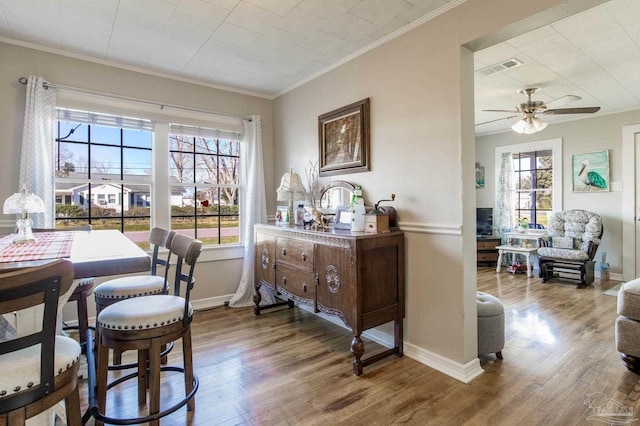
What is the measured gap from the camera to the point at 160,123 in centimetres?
365

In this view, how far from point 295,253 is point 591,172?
5.25 metres

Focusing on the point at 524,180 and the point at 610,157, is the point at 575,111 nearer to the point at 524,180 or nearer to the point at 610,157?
the point at 610,157

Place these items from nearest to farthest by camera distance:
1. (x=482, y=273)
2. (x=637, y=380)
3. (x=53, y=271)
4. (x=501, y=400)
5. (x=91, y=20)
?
(x=53, y=271) < (x=501, y=400) < (x=637, y=380) < (x=91, y=20) < (x=482, y=273)

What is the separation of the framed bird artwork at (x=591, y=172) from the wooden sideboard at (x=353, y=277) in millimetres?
4609

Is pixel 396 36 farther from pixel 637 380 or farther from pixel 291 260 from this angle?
pixel 637 380

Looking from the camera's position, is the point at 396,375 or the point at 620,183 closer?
the point at 396,375

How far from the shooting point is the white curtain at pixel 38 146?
9.42 feet

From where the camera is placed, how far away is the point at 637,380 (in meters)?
2.21

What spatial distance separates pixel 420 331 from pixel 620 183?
4744 mm

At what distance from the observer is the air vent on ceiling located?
3.29 meters

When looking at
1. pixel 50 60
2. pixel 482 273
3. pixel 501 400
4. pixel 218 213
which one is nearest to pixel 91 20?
pixel 50 60

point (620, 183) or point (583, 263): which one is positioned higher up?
point (620, 183)

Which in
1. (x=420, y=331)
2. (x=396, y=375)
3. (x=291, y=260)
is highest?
(x=291, y=260)

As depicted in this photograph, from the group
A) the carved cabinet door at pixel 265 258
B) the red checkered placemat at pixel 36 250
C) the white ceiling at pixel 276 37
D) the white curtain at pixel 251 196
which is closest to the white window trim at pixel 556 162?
the white ceiling at pixel 276 37
